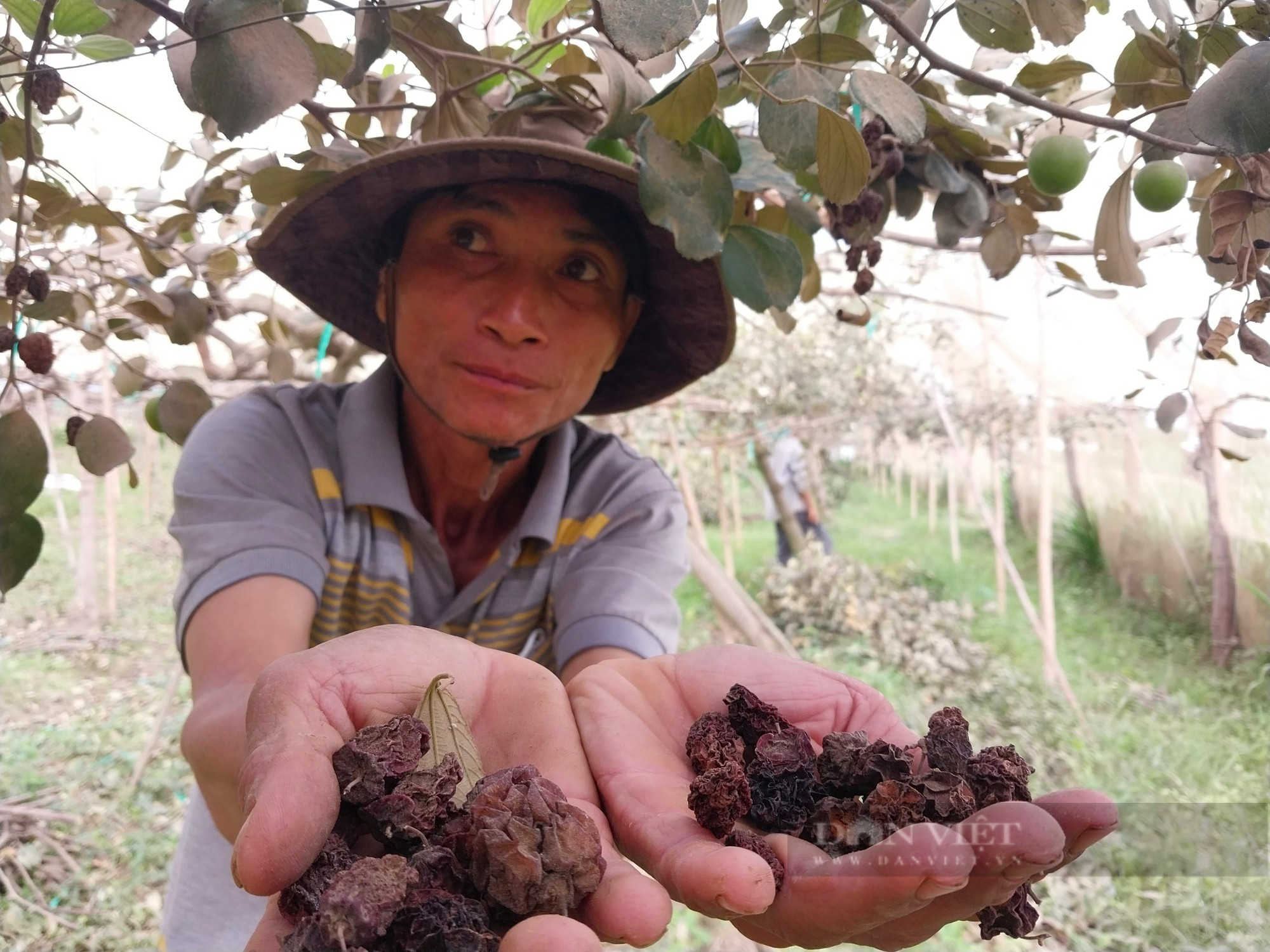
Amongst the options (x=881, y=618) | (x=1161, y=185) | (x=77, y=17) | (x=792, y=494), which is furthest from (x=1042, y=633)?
(x=77, y=17)

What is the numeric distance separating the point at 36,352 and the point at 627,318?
779 millimetres

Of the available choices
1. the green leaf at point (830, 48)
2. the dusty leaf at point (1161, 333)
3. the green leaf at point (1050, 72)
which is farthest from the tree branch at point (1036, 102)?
the dusty leaf at point (1161, 333)

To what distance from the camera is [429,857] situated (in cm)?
70

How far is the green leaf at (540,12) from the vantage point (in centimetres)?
98

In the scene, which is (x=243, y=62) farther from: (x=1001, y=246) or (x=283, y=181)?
(x=1001, y=246)

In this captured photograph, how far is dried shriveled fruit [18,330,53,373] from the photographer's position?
0.98m

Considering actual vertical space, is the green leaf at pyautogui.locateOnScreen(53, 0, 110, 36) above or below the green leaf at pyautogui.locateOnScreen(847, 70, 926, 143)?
below

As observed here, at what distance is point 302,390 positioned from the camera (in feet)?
4.97

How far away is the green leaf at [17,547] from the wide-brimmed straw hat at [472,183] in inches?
20.2

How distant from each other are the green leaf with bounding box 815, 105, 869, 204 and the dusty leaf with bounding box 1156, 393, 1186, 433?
697 millimetres

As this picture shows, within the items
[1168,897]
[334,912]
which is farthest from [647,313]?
[1168,897]

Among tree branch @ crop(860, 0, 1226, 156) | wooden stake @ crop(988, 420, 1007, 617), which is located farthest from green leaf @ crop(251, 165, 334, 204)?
wooden stake @ crop(988, 420, 1007, 617)

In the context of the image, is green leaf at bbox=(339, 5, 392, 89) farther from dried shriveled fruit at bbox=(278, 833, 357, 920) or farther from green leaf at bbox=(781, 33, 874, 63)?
dried shriveled fruit at bbox=(278, 833, 357, 920)

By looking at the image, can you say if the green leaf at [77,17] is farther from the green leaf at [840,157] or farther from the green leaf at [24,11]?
the green leaf at [840,157]
